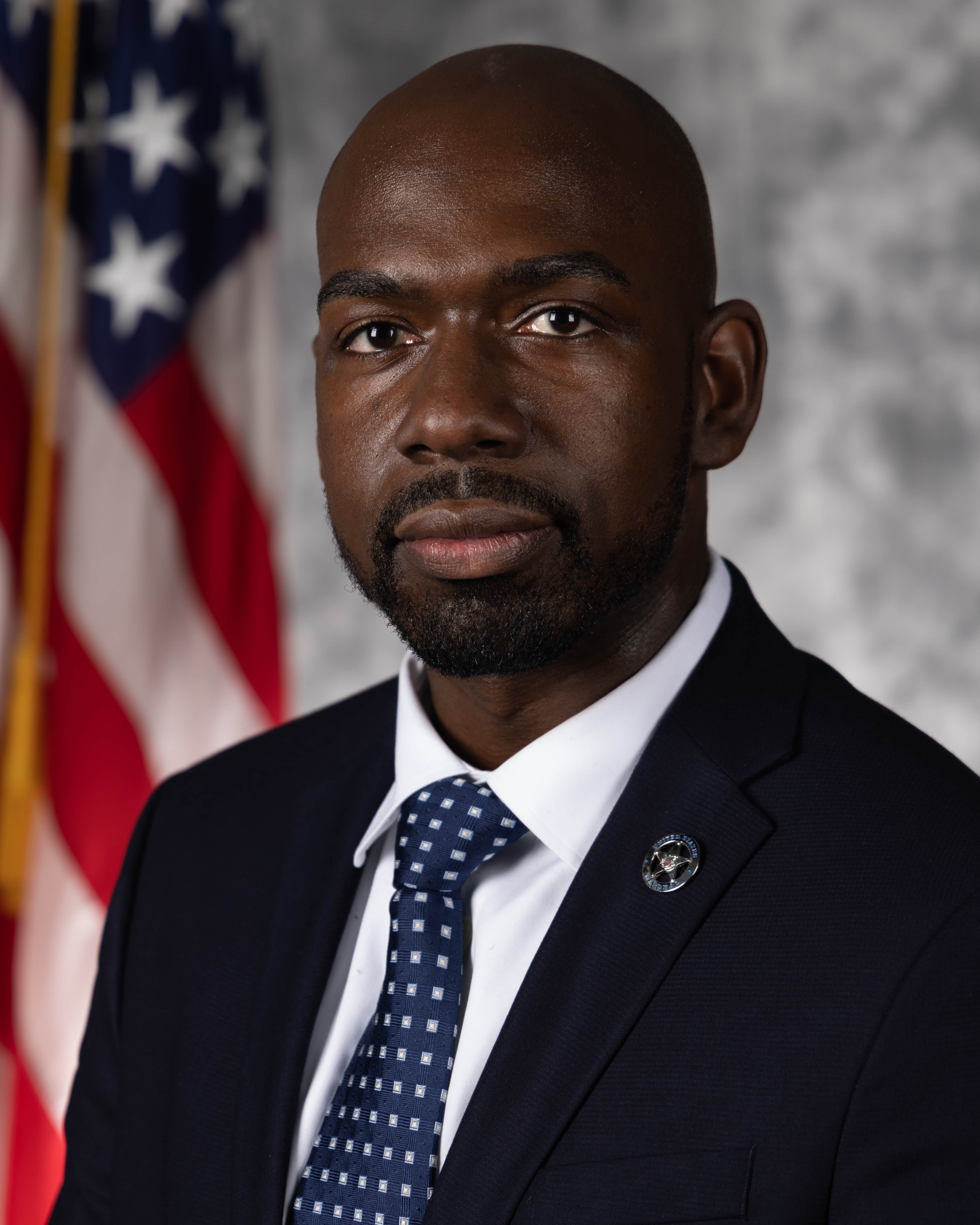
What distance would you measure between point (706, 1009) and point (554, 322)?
796mm

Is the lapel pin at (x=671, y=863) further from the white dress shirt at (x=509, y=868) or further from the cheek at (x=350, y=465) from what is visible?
the cheek at (x=350, y=465)

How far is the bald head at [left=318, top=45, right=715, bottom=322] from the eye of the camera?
5.56ft

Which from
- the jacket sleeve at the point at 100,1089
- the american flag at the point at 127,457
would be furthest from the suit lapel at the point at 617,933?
the american flag at the point at 127,457

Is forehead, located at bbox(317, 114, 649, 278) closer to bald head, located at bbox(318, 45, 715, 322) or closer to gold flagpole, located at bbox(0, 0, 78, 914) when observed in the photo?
bald head, located at bbox(318, 45, 715, 322)

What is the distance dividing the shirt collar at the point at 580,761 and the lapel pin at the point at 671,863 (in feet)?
0.30

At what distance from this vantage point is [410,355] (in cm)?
176

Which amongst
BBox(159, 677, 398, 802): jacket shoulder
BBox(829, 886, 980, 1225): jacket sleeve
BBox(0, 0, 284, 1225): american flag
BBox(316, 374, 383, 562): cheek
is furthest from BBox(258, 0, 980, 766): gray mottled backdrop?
BBox(829, 886, 980, 1225): jacket sleeve

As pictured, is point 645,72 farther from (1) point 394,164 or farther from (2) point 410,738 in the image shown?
(2) point 410,738

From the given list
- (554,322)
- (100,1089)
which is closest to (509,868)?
(554,322)

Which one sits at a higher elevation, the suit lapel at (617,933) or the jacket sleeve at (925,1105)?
the suit lapel at (617,933)

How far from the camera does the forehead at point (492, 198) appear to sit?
1673mm

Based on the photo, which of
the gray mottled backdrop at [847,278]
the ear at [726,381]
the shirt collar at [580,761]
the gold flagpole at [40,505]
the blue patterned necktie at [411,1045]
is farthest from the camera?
the gray mottled backdrop at [847,278]

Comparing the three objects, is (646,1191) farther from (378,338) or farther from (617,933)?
(378,338)

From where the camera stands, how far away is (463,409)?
1622 mm
